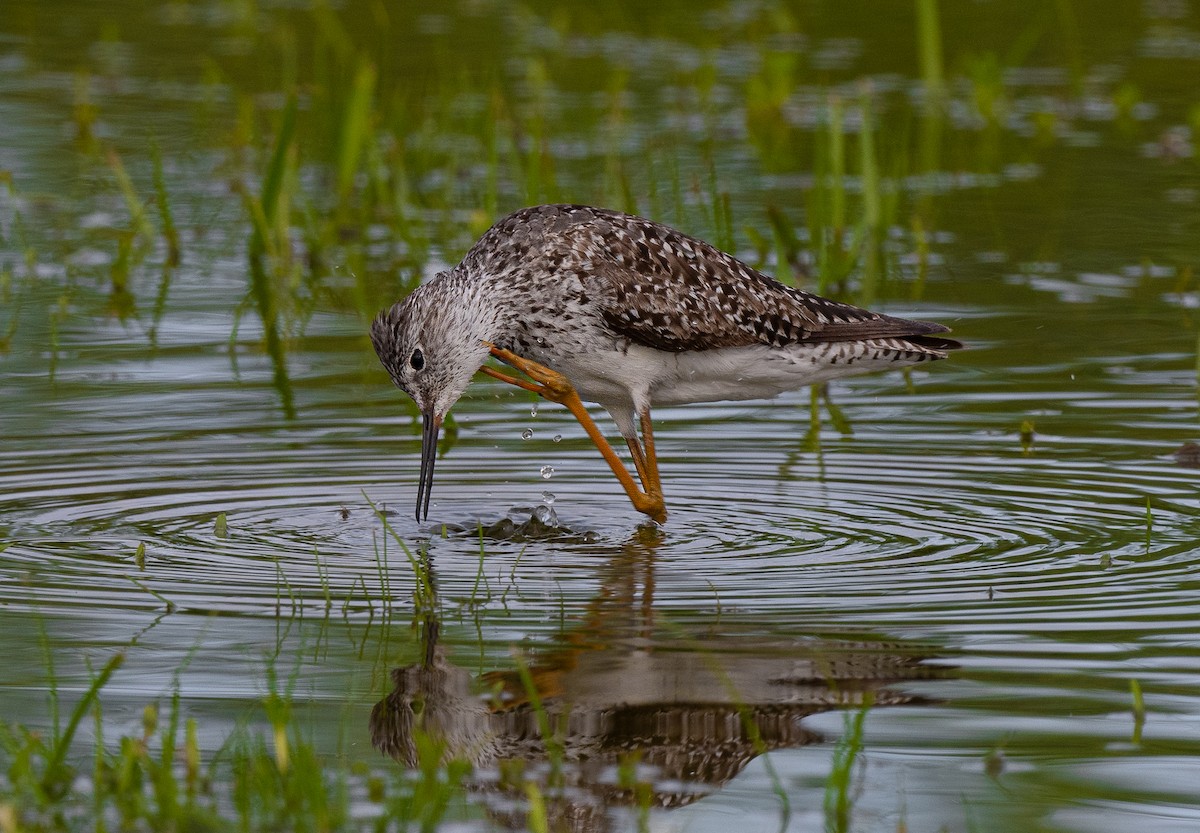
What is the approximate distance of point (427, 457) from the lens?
8180mm

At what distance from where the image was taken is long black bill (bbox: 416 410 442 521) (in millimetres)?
8109

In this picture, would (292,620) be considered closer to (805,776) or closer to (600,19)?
(805,776)

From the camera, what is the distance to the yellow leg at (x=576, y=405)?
8.26m

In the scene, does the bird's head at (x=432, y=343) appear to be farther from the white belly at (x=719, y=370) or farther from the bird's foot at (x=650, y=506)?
the bird's foot at (x=650, y=506)

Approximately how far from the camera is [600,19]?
2295 centimetres

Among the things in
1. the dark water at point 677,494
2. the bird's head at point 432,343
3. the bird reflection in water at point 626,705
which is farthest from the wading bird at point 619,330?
the bird reflection in water at point 626,705

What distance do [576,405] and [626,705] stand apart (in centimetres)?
295

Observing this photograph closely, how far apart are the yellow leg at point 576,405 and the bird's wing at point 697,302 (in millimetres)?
356

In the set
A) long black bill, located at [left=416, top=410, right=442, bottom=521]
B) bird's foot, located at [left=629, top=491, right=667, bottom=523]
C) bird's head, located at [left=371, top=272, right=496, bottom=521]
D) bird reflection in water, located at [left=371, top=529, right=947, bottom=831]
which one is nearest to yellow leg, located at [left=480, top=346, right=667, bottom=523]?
bird's foot, located at [left=629, top=491, right=667, bottom=523]

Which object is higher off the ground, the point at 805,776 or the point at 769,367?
the point at 769,367

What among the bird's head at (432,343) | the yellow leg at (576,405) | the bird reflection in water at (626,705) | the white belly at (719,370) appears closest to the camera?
the bird reflection in water at (626,705)

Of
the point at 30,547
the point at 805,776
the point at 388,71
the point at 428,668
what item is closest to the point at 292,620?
the point at 428,668

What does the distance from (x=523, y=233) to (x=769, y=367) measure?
1.30 meters

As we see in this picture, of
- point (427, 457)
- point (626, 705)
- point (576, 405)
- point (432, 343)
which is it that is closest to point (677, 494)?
point (576, 405)
